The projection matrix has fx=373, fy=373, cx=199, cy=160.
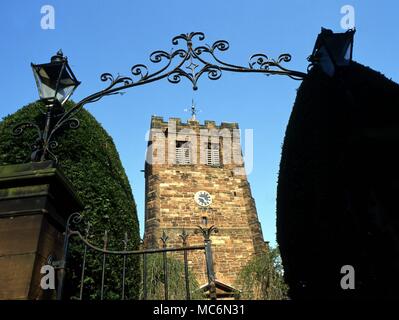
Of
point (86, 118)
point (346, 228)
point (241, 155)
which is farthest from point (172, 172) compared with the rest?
point (346, 228)

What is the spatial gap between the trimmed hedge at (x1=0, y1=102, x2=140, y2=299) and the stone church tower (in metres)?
14.6

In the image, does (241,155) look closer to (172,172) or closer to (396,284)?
(172,172)

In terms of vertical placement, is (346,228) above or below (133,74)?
below

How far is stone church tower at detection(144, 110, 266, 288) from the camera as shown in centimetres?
2172

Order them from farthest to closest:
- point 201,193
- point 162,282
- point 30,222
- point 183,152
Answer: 1. point 183,152
2. point 201,193
3. point 162,282
4. point 30,222

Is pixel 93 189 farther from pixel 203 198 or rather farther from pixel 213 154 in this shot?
pixel 213 154

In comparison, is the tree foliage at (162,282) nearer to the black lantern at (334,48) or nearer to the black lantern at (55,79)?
the black lantern at (55,79)

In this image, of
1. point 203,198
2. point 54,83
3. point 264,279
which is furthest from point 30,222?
point 203,198

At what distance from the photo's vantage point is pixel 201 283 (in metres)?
20.2

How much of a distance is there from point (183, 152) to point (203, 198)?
406cm

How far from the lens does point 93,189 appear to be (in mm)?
4996

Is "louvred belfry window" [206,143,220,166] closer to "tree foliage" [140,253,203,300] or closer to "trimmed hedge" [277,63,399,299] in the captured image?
"tree foliage" [140,253,203,300]
